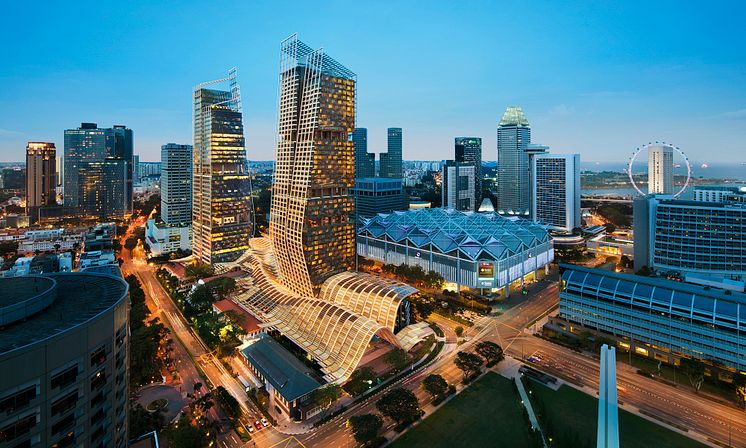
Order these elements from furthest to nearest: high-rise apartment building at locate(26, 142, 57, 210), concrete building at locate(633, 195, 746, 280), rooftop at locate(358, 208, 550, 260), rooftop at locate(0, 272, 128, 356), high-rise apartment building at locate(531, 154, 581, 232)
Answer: high-rise apartment building at locate(26, 142, 57, 210)
high-rise apartment building at locate(531, 154, 581, 232)
rooftop at locate(358, 208, 550, 260)
concrete building at locate(633, 195, 746, 280)
rooftop at locate(0, 272, 128, 356)

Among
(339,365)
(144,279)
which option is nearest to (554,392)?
(339,365)

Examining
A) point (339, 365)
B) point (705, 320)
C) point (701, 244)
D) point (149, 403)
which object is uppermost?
point (701, 244)

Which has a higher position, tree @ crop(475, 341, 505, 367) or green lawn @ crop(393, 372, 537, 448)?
tree @ crop(475, 341, 505, 367)

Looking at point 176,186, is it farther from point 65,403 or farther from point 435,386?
point 65,403

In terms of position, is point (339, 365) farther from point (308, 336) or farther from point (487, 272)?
point (487, 272)

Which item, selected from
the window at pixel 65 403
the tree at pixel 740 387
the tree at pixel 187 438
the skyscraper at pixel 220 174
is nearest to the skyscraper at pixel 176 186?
the skyscraper at pixel 220 174

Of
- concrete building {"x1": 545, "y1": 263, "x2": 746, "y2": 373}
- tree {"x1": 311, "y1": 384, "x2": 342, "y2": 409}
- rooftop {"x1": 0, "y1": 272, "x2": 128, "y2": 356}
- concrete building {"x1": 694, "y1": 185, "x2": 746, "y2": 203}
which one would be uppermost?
concrete building {"x1": 694, "y1": 185, "x2": 746, "y2": 203}

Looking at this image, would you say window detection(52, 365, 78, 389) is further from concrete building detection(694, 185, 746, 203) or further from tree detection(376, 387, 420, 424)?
concrete building detection(694, 185, 746, 203)

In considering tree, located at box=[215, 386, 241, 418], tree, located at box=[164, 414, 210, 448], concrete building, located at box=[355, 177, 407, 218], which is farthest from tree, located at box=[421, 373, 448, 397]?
concrete building, located at box=[355, 177, 407, 218]
